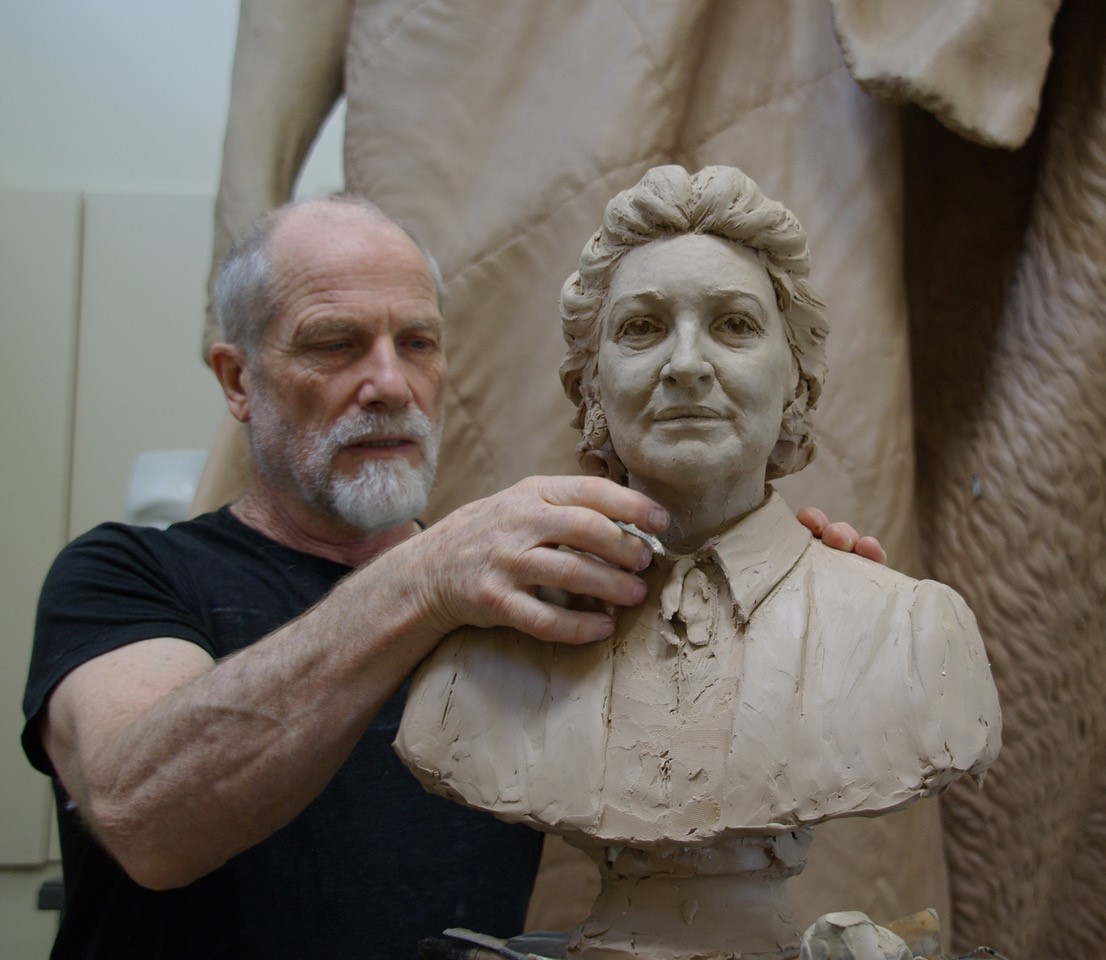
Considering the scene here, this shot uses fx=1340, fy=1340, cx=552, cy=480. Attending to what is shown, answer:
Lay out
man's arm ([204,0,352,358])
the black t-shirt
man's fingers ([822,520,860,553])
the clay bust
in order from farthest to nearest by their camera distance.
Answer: man's arm ([204,0,352,358]) → the black t-shirt → man's fingers ([822,520,860,553]) → the clay bust

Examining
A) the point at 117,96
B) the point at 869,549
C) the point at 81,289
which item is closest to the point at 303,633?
the point at 869,549

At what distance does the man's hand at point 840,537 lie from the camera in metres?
1.98

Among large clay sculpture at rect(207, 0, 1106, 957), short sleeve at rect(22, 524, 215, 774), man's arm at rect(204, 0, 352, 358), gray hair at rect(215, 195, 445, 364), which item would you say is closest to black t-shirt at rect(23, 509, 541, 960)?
short sleeve at rect(22, 524, 215, 774)

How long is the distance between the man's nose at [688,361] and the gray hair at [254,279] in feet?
3.32

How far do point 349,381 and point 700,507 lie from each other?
89 cm

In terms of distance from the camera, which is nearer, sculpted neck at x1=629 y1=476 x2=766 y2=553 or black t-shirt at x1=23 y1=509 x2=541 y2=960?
sculpted neck at x1=629 y1=476 x2=766 y2=553

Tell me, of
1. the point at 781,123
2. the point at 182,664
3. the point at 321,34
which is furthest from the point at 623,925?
the point at 321,34

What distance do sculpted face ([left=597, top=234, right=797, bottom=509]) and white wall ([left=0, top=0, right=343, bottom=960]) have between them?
2.65m

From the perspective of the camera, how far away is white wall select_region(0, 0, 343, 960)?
3.98 meters

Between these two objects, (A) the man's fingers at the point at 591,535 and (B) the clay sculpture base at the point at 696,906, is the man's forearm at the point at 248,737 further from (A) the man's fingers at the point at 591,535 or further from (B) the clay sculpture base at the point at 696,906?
(B) the clay sculpture base at the point at 696,906

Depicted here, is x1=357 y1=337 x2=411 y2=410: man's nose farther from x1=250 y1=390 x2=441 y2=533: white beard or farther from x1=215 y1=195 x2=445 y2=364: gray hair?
x1=215 y1=195 x2=445 y2=364: gray hair

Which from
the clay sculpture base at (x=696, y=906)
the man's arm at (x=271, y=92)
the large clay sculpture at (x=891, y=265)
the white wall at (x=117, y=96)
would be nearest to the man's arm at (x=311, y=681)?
the clay sculpture base at (x=696, y=906)

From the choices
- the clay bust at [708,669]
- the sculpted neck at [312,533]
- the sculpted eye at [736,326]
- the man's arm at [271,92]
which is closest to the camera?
the clay bust at [708,669]

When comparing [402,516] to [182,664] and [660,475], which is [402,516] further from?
[660,475]
